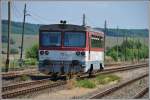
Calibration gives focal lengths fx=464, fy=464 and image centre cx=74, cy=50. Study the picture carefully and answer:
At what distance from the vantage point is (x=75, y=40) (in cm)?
1742

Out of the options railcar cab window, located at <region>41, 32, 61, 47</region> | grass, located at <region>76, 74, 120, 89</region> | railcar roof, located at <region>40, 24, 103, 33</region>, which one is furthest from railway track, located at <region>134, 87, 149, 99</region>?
railcar cab window, located at <region>41, 32, 61, 47</region>

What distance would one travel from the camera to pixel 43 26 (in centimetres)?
1758

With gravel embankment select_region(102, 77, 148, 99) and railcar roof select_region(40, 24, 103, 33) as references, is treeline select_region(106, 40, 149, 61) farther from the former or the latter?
gravel embankment select_region(102, 77, 148, 99)

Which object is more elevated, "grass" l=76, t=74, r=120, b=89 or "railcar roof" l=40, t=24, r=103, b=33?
"railcar roof" l=40, t=24, r=103, b=33

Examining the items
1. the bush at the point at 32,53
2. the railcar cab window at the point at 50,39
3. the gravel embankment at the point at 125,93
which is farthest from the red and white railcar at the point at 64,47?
the bush at the point at 32,53

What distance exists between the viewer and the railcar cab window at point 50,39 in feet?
57.0

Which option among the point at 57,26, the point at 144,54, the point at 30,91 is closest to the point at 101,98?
the point at 30,91

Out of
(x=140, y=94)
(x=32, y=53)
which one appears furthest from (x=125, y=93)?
(x=32, y=53)

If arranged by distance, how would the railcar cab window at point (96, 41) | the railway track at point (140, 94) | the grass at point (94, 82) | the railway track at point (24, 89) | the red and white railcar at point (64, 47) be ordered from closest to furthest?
the railway track at point (24, 89) → the railway track at point (140, 94) → the grass at point (94, 82) → the red and white railcar at point (64, 47) → the railcar cab window at point (96, 41)

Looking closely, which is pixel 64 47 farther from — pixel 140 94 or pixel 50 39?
pixel 140 94

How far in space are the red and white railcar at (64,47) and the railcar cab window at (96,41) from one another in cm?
73

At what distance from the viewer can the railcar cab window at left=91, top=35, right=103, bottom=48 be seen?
18.3 meters

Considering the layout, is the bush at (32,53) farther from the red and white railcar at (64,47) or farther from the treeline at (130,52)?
the treeline at (130,52)

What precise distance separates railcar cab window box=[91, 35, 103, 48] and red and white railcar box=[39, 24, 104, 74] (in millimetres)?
731
